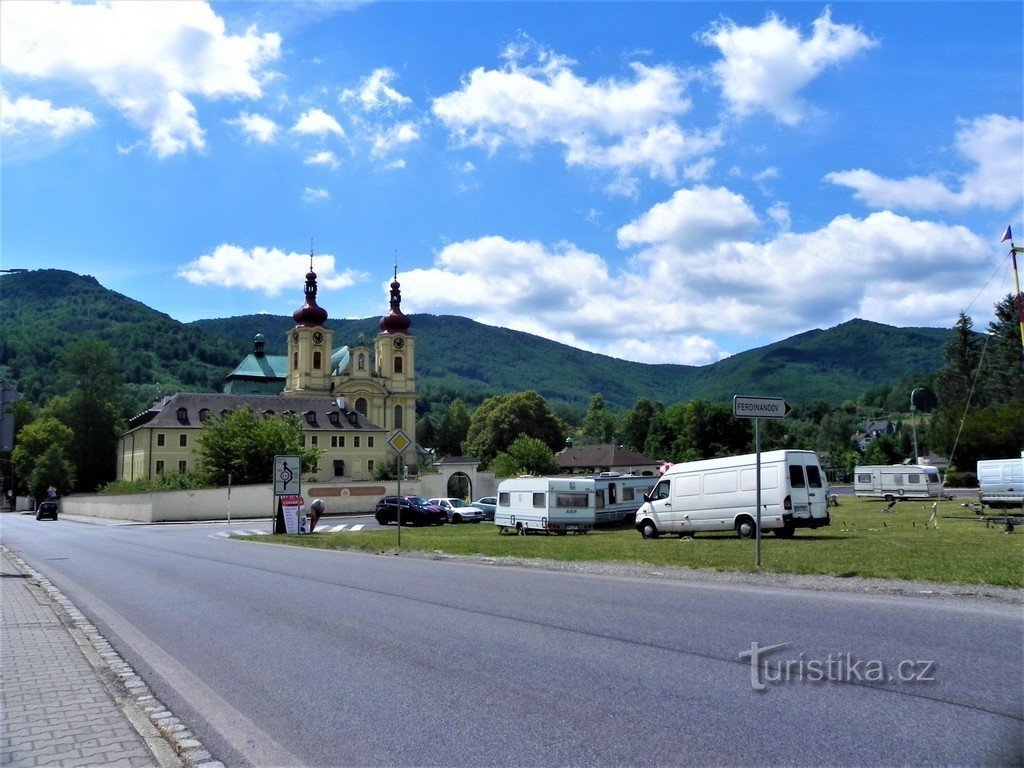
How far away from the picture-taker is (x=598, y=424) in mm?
167375

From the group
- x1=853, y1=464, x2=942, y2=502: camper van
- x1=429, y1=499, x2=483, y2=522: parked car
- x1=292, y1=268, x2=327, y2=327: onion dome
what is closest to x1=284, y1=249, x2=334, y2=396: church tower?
x1=292, y1=268, x2=327, y2=327: onion dome

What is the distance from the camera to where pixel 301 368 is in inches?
4385

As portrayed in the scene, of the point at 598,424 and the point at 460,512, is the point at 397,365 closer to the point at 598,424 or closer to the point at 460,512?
the point at 598,424

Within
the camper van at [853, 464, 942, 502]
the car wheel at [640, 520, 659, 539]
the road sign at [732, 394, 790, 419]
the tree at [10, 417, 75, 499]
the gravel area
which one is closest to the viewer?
the gravel area

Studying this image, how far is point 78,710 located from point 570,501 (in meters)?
27.6

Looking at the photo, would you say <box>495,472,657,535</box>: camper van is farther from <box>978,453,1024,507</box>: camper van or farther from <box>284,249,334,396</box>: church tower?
<box>284,249,334,396</box>: church tower

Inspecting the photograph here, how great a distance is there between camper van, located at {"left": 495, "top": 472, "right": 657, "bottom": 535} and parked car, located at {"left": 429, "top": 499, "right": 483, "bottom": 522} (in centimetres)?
1221

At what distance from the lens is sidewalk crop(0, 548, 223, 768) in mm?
5809

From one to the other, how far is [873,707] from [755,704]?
84 centimetres

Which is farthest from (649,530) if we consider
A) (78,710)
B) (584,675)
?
(78,710)

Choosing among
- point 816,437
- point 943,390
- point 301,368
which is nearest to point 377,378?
point 301,368

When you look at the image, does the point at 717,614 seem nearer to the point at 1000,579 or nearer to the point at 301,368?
the point at 1000,579

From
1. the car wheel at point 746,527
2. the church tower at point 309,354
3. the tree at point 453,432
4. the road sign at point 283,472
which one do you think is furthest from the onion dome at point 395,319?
the car wheel at point 746,527

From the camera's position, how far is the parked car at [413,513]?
46625 millimetres
